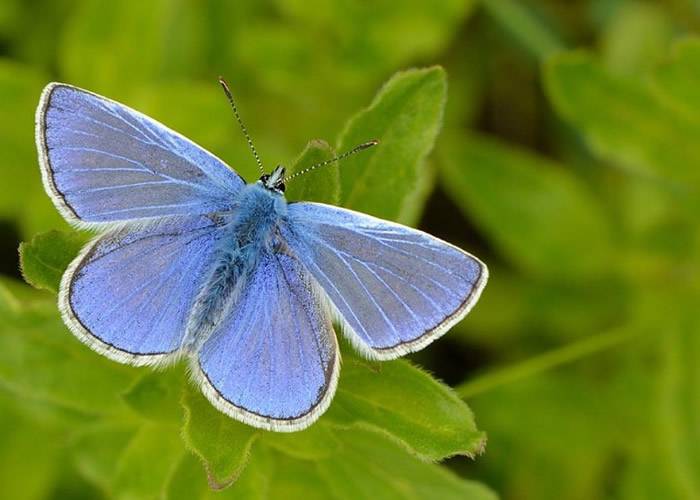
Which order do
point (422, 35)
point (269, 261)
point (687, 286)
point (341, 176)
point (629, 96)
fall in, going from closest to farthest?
point (269, 261) < point (341, 176) < point (629, 96) < point (687, 286) < point (422, 35)

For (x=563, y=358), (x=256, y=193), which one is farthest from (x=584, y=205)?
(x=256, y=193)

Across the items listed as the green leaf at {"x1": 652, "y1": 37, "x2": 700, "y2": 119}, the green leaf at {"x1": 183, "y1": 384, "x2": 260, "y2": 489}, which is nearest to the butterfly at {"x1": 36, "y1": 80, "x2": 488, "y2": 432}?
the green leaf at {"x1": 183, "y1": 384, "x2": 260, "y2": 489}

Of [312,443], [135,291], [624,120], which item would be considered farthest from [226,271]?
[624,120]

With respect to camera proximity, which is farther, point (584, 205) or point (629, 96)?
point (584, 205)

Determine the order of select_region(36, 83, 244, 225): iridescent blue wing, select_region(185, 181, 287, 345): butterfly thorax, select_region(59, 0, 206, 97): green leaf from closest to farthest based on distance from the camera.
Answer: select_region(36, 83, 244, 225): iridescent blue wing
select_region(185, 181, 287, 345): butterfly thorax
select_region(59, 0, 206, 97): green leaf

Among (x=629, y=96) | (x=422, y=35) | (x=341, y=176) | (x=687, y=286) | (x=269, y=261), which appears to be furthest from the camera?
(x=422, y=35)

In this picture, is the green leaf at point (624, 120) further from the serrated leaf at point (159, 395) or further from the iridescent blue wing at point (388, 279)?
the serrated leaf at point (159, 395)

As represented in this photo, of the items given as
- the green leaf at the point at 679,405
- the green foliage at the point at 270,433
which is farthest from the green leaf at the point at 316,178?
the green leaf at the point at 679,405

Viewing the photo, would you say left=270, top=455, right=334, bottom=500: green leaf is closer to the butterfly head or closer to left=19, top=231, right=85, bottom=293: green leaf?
the butterfly head

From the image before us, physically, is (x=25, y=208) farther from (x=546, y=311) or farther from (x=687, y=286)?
(x=687, y=286)
